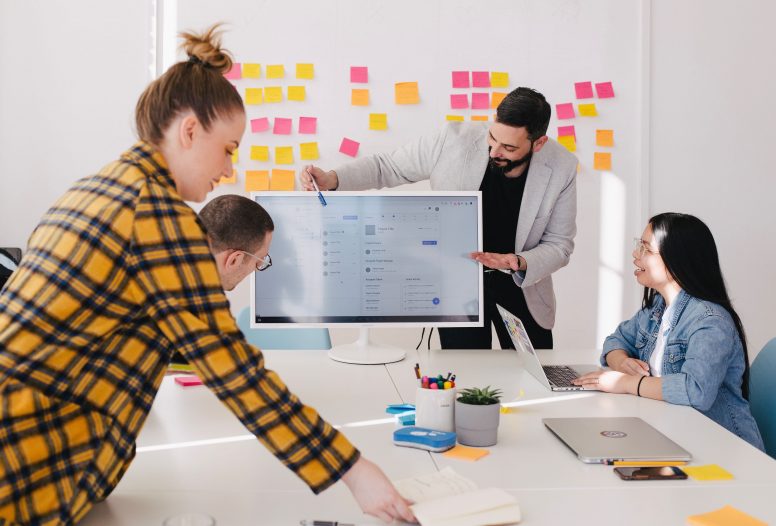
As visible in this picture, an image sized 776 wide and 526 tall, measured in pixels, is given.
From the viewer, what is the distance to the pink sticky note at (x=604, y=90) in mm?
3543

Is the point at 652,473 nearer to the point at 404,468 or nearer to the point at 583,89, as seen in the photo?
the point at 404,468

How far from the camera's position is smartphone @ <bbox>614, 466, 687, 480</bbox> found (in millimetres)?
1337

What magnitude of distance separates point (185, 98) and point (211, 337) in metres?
0.35

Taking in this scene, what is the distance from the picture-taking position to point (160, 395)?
6.20 ft

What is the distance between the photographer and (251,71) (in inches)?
137

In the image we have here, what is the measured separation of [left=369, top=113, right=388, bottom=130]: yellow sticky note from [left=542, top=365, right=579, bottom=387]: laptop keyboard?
5.45ft

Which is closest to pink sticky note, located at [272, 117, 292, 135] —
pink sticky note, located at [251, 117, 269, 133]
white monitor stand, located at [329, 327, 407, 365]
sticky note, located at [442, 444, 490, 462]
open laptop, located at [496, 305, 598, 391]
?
pink sticky note, located at [251, 117, 269, 133]

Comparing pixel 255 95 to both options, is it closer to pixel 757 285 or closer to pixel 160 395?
pixel 160 395

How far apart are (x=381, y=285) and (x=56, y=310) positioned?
1280 millimetres

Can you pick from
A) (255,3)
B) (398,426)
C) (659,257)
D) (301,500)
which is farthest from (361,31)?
(301,500)

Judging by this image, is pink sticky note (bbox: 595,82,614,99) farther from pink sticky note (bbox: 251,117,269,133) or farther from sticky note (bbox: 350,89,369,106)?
pink sticky note (bbox: 251,117,269,133)

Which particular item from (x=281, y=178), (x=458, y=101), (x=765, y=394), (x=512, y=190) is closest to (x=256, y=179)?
(x=281, y=178)

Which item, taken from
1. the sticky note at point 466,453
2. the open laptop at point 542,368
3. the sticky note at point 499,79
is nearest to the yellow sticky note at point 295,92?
the sticky note at point 499,79

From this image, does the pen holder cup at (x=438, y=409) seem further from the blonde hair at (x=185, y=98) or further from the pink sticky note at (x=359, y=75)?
the pink sticky note at (x=359, y=75)
